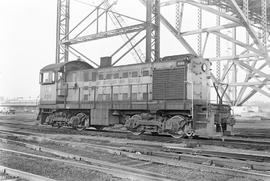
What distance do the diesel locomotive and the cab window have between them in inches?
2.5

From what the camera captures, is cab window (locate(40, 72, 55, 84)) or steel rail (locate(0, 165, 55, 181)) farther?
cab window (locate(40, 72, 55, 84))

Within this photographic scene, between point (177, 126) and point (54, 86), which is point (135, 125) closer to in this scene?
point (177, 126)

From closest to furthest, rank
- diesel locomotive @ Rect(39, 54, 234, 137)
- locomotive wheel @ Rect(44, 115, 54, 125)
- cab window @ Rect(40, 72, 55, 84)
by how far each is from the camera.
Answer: diesel locomotive @ Rect(39, 54, 234, 137) < locomotive wheel @ Rect(44, 115, 54, 125) < cab window @ Rect(40, 72, 55, 84)

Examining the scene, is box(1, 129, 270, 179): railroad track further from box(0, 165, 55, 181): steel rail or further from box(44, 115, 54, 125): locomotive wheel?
box(44, 115, 54, 125): locomotive wheel

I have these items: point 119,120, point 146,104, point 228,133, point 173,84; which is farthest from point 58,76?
point 228,133

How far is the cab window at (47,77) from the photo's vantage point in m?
18.1

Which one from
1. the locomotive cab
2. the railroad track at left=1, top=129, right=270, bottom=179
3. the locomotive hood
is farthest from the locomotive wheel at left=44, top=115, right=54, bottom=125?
the railroad track at left=1, top=129, right=270, bottom=179

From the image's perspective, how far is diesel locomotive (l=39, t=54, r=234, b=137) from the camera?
12539mm

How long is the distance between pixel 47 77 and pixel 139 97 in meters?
7.11

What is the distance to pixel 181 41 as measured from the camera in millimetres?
19156

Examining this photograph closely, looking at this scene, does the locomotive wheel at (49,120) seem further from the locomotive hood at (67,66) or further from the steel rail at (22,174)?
the steel rail at (22,174)

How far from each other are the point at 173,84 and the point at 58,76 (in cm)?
801

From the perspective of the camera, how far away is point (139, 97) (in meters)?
14.3

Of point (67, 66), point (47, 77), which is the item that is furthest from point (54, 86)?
point (67, 66)
